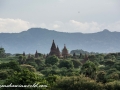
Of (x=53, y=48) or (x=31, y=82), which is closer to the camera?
(x=31, y=82)

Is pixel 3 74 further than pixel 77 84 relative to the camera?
Yes

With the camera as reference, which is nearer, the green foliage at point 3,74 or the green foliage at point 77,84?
the green foliage at point 77,84

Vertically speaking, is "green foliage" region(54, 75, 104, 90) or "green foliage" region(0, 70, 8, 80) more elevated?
"green foliage" region(54, 75, 104, 90)

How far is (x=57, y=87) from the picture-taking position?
35281mm

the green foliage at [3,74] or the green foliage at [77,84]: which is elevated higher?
the green foliage at [77,84]

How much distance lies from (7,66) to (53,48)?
56.6 metres

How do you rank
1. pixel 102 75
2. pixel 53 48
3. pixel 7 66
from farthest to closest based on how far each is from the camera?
pixel 53 48 < pixel 7 66 < pixel 102 75

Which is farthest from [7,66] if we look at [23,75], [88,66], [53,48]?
[53,48]

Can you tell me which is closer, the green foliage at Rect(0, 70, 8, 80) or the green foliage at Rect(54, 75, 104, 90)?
the green foliage at Rect(54, 75, 104, 90)

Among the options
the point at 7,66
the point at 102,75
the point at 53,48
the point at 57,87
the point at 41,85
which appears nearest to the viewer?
the point at 41,85

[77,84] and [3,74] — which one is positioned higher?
[77,84]

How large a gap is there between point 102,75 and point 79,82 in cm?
2020

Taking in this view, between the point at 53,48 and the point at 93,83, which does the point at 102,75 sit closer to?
the point at 93,83

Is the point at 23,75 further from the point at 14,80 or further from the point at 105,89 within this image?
the point at 105,89
